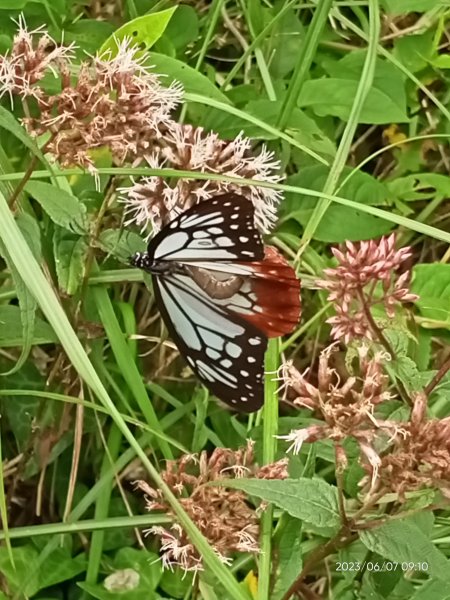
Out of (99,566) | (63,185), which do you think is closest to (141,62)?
(63,185)

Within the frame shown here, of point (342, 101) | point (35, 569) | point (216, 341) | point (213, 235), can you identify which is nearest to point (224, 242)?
point (213, 235)

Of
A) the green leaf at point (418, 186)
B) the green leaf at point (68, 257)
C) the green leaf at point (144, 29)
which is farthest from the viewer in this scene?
the green leaf at point (418, 186)

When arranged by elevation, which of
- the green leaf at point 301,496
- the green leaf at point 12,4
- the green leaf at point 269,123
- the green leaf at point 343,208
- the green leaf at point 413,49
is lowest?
the green leaf at point 301,496

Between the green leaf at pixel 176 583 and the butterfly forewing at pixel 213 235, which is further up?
the butterfly forewing at pixel 213 235

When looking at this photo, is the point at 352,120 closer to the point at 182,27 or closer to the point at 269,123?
the point at 269,123

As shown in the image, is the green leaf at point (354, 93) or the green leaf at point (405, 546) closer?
the green leaf at point (405, 546)

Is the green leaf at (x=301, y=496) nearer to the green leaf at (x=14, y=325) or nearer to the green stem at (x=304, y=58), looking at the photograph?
the green leaf at (x=14, y=325)

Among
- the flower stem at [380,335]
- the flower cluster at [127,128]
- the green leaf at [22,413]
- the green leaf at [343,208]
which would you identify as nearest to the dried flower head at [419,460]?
the flower stem at [380,335]
